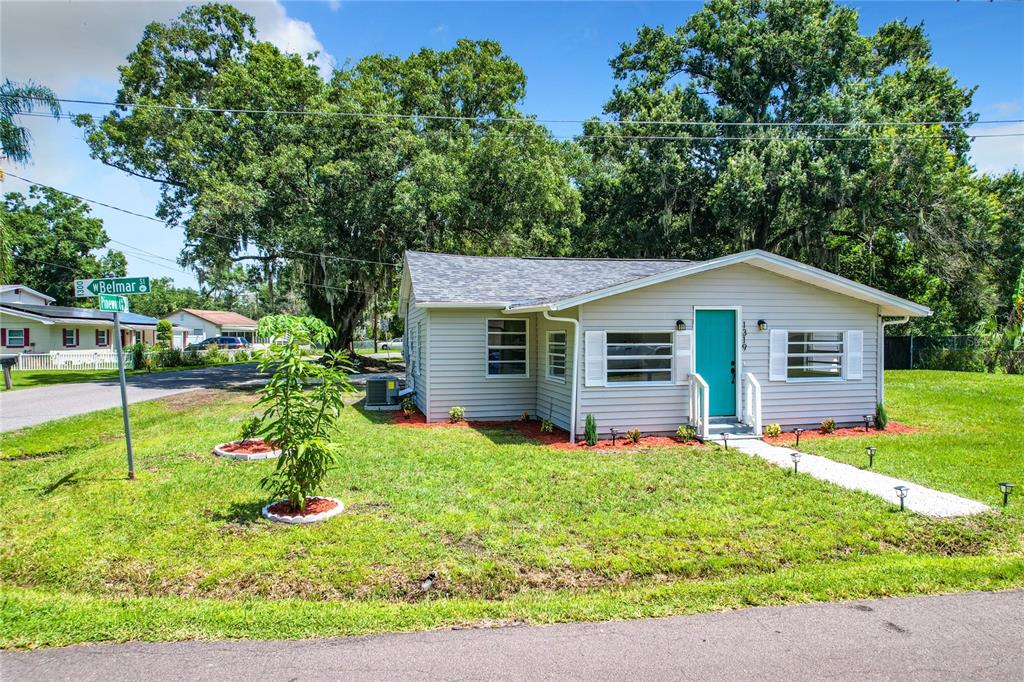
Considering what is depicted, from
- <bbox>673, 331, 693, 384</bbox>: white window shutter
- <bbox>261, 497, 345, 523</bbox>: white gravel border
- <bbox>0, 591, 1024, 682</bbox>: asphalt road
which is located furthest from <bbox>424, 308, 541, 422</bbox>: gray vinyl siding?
<bbox>0, 591, 1024, 682</bbox>: asphalt road

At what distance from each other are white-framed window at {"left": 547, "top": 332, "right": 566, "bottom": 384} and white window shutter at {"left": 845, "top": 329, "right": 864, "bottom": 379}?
528 centimetres

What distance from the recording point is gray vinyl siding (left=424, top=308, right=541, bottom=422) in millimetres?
11844

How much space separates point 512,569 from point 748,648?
1.76 meters

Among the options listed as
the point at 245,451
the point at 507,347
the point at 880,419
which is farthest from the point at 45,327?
the point at 880,419

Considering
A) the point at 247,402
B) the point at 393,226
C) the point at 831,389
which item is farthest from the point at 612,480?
the point at 393,226

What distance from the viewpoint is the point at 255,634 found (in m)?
3.48

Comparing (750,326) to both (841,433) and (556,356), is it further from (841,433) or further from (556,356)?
(556,356)

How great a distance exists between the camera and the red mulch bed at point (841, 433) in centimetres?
981

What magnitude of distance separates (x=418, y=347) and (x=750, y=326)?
738 centimetres

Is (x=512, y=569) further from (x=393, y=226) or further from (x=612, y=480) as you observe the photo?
(x=393, y=226)

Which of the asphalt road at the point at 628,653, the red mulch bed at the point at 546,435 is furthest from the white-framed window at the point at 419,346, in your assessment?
the asphalt road at the point at 628,653

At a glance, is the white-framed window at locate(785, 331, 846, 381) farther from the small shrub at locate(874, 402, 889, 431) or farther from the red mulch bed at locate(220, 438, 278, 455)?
the red mulch bed at locate(220, 438, 278, 455)

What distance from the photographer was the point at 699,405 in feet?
32.5

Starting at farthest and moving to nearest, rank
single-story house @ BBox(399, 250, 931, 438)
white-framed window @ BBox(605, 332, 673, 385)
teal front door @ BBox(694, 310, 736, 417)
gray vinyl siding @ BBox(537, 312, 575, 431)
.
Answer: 1. teal front door @ BBox(694, 310, 736, 417)
2. gray vinyl siding @ BBox(537, 312, 575, 431)
3. white-framed window @ BBox(605, 332, 673, 385)
4. single-story house @ BBox(399, 250, 931, 438)
